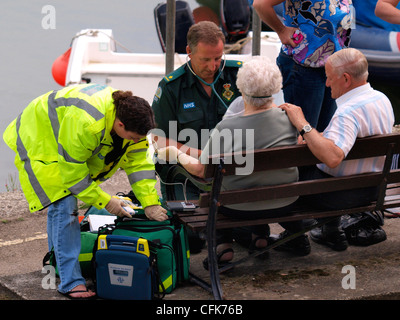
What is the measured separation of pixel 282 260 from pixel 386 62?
608cm

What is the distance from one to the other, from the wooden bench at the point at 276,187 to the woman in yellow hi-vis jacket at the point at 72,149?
37 cm

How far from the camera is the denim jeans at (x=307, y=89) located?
4.42 metres

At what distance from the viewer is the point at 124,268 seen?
3.50 meters

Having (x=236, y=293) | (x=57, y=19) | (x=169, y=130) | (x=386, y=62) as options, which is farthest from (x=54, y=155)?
(x=57, y=19)

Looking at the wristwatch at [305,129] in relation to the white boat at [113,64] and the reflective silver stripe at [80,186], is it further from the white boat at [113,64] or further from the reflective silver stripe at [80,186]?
the white boat at [113,64]

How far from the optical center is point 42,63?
Answer: 15555mm

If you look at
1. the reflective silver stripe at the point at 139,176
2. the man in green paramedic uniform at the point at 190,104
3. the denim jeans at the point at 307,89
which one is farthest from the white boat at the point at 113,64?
the reflective silver stripe at the point at 139,176

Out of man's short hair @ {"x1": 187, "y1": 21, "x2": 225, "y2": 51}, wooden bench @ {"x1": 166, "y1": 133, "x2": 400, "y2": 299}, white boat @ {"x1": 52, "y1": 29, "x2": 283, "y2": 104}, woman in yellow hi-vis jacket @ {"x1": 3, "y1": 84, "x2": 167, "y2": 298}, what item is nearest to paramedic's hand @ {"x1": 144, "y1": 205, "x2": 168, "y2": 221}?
woman in yellow hi-vis jacket @ {"x1": 3, "y1": 84, "x2": 167, "y2": 298}

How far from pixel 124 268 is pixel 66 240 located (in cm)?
35

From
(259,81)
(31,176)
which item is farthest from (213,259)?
(31,176)

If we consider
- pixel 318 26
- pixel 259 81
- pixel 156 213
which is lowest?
pixel 156 213

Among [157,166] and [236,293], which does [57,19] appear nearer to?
[157,166]

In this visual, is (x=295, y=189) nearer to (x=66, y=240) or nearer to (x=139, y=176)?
(x=139, y=176)

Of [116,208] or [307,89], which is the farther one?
[307,89]
